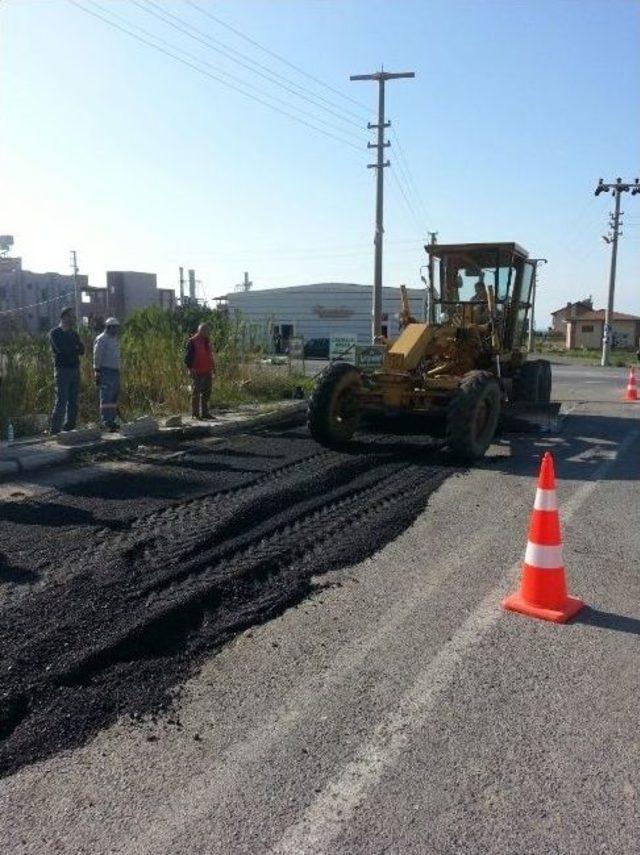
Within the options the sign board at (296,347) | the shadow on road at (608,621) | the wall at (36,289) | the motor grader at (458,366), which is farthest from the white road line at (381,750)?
the wall at (36,289)

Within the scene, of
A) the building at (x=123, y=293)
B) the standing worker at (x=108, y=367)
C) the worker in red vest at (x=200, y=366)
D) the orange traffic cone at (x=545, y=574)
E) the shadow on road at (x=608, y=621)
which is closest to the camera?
the shadow on road at (x=608, y=621)

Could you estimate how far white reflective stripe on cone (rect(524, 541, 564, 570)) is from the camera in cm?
467

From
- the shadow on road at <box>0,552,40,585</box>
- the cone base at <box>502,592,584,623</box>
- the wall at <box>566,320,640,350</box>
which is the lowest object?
the wall at <box>566,320,640,350</box>

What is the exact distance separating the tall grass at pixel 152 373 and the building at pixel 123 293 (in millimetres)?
38270

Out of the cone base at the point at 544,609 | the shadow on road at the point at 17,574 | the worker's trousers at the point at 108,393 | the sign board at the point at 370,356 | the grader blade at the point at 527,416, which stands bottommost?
the shadow on road at the point at 17,574

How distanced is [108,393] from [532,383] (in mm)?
6759

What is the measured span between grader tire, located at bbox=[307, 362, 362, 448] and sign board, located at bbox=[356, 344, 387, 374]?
42.9 inches

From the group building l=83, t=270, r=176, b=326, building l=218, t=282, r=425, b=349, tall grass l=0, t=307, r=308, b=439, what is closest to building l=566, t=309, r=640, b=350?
building l=218, t=282, r=425, b=349

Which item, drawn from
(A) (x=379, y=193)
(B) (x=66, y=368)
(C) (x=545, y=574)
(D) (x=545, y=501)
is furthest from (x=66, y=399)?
(A) (x=379, y=193)

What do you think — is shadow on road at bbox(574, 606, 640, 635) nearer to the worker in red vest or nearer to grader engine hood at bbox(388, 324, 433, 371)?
grader engine hood at bbox(388, 324, 433, 371)

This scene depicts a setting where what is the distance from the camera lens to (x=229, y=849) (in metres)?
2.65

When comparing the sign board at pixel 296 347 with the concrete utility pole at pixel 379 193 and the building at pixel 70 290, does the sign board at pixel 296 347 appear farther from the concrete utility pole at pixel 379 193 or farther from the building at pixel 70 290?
the building at pixel 70 290

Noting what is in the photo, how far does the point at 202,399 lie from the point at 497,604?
8.41 m

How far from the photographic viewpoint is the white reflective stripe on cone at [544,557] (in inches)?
184
